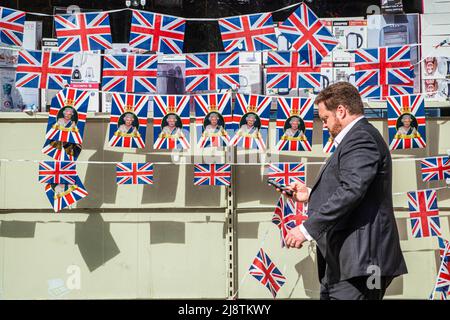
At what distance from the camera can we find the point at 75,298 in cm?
554

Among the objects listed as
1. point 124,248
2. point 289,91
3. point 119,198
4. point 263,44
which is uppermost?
point 263,44

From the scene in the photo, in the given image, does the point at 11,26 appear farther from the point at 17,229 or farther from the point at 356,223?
the point at 356,223

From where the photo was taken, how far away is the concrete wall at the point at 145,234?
5543 millimetres

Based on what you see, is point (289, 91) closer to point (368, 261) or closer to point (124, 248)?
point (124, 248)

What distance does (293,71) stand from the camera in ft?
17.5

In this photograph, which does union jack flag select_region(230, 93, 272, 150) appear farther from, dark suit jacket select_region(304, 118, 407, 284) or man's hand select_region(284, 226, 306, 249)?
man's hand select_region(284, 226, 306, 249)

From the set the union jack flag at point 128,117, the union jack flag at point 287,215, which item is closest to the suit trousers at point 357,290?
the union jack flag at point 287,215

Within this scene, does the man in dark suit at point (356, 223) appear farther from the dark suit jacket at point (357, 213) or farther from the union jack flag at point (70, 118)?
the union jack flag at point (70, 118)

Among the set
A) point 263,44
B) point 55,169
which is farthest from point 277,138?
point 55,169

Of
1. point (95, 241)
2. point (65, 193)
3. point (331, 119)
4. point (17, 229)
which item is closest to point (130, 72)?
point (65, 193)

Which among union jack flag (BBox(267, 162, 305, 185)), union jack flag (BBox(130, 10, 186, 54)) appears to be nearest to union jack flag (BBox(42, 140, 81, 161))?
union jack flag (BBox(130, 10, 186, 54))

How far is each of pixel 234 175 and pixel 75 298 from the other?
1785 mm

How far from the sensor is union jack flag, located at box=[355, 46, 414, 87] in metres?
5.29
